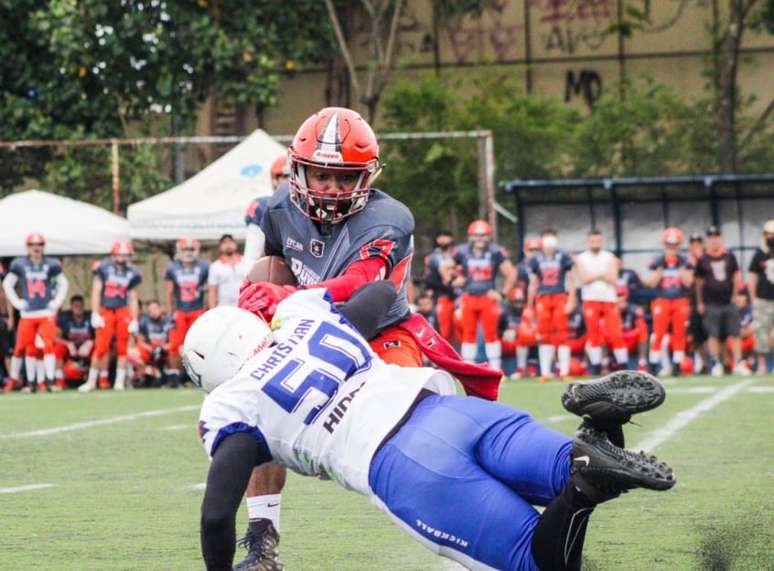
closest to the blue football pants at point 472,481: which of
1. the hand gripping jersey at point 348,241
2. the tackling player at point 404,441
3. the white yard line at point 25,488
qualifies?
the tackling player at point 404,441

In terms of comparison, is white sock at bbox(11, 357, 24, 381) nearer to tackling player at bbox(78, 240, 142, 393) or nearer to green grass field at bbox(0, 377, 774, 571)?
tackling player at bbox(78, 240, 142, 393)

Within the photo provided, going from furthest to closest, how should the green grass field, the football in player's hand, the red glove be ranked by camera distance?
the green grass field, the football in player's hand, the red glove

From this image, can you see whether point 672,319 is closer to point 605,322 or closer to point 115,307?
point 605,322

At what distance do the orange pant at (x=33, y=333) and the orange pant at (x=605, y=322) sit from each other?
627 cm

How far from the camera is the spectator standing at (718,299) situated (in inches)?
719

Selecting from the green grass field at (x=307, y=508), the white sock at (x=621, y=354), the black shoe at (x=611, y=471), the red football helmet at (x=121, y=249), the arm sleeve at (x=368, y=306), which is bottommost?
the green grass field at (x=307, y=508)

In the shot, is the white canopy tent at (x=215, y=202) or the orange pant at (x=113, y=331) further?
the white canopy tent at (x=215, y=202)

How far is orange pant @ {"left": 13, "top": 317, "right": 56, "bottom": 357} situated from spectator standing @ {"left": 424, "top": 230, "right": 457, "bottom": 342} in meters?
4.56

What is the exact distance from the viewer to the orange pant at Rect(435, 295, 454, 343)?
743 inches

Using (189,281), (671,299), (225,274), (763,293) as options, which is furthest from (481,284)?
(189,281)

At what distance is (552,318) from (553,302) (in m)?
0.19

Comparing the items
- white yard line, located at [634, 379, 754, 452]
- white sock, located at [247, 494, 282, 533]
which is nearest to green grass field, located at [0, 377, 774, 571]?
white yard line, located at [634, 379, 754, 452]

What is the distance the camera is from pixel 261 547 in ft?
16.6

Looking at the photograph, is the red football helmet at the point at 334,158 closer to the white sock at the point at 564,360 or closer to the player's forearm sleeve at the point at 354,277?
the player's forearm sleeve at the point at 354,277
